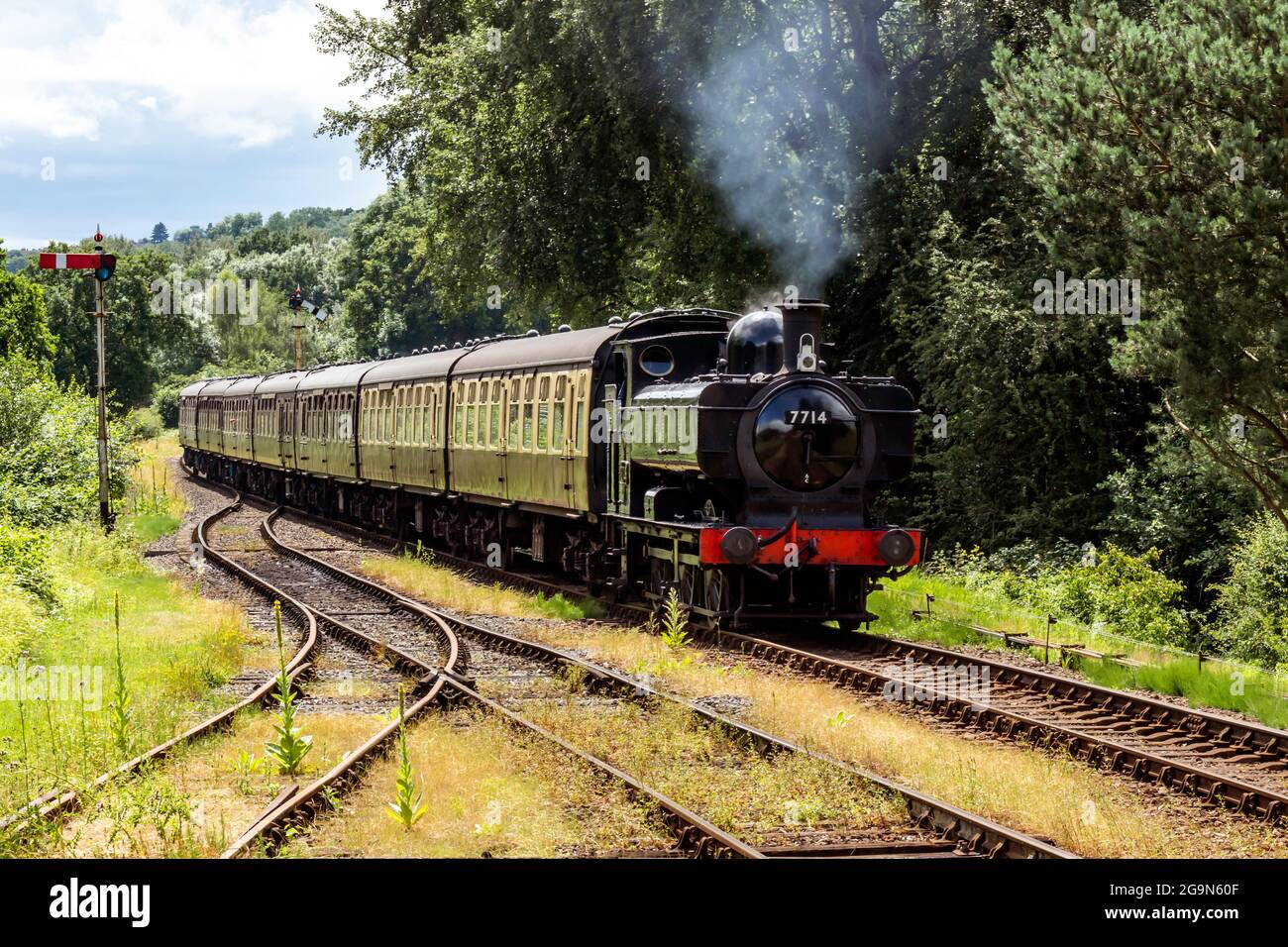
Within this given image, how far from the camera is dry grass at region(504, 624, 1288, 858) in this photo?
Result: 7.77 m

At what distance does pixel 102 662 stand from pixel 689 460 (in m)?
6.08

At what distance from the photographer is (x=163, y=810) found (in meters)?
8.02

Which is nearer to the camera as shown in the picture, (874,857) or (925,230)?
(874,857)

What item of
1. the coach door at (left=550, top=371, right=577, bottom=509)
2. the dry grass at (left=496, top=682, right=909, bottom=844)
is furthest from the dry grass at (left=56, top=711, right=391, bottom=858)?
the coach door at (left=550, top=371, right=577, bottom=509)

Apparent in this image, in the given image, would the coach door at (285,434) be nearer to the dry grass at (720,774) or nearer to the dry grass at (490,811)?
the dry grass at (720,774)

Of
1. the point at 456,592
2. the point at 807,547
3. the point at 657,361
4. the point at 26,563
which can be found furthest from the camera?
the point at 456,592

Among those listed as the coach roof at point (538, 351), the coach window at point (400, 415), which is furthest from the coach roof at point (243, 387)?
the coach roof at point (538, 351)

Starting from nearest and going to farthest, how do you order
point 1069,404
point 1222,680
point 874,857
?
point 874,857
point 1222,680
point 1069,404

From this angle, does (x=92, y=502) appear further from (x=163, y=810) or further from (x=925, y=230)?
(x=163, y=810)

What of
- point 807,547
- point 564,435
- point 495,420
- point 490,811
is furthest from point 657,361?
point 490,811

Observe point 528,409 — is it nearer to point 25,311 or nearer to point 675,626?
point 675,626

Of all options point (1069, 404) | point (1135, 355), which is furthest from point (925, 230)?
point (1135, 355)

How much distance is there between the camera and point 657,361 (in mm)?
16891

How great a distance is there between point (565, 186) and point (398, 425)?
679 centimetres
